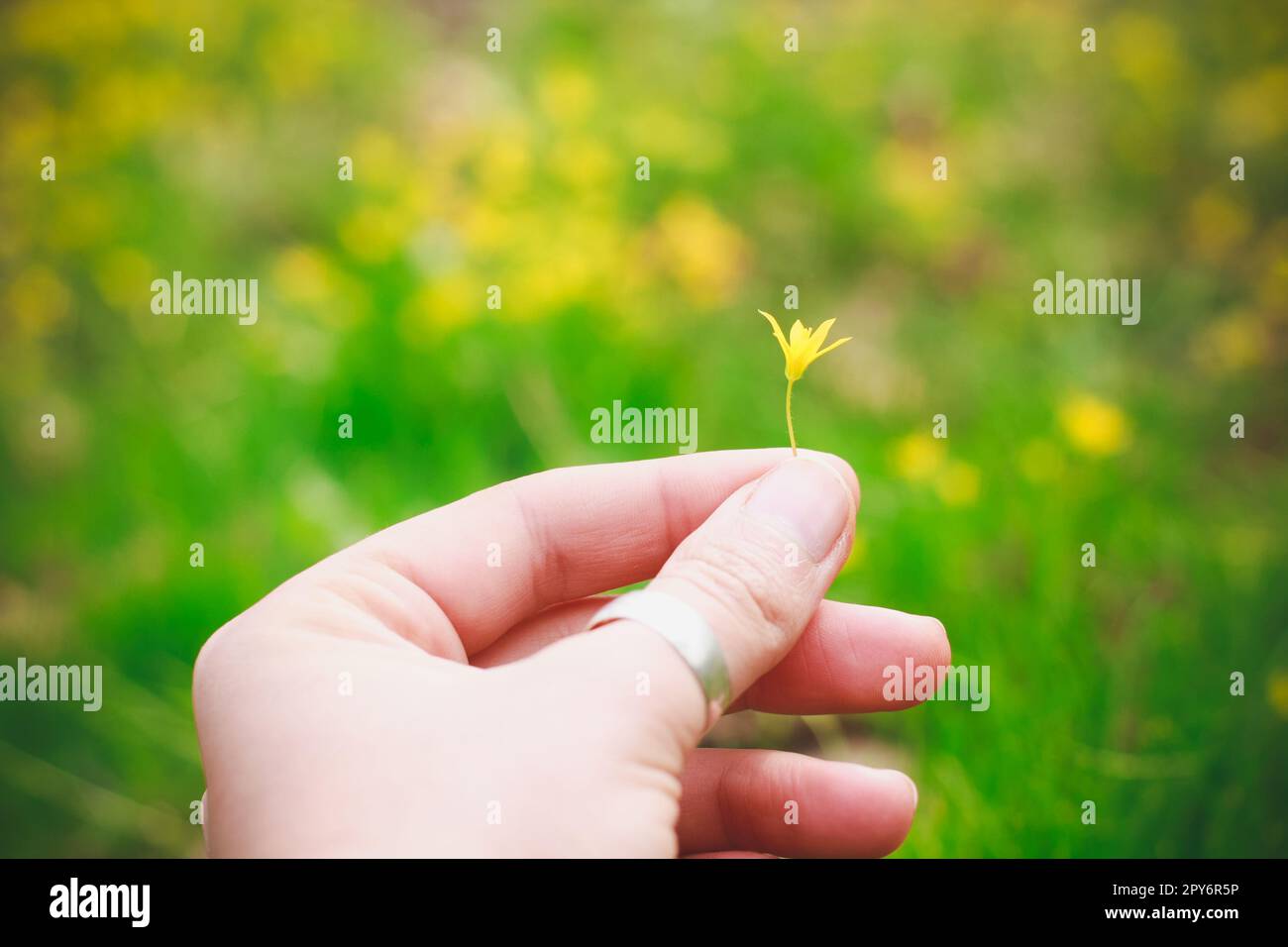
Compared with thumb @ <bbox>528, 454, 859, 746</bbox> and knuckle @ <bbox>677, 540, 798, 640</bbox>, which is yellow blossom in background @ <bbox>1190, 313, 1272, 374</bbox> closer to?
thumb @ <bbox>528, 454, 859, 746</bbox>

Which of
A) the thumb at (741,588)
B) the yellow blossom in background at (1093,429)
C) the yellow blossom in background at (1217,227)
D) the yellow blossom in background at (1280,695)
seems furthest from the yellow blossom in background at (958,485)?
the yellow blossom in background at (1217,227)

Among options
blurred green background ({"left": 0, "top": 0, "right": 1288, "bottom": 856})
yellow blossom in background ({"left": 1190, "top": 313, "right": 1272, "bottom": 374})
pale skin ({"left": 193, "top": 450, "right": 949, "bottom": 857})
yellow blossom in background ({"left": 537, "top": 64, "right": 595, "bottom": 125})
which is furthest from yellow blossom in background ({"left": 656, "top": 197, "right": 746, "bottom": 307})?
pale skin ({"left": 193, "top": 450, "right": 949, "bottom": 857})

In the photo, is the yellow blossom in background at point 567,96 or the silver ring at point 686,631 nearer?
the silver ring at point 686,631

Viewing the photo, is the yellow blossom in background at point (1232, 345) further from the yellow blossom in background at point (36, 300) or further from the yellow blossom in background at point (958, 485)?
the yellow blossom in background at point (36, 300)

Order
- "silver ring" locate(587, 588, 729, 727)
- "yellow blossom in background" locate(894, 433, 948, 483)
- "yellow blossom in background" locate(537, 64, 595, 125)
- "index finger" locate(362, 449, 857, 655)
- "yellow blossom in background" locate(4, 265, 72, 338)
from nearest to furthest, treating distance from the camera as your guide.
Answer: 1. "silver ring" locate(587, 588, 729, 727)
2. "index finger" locate(362, 449, 857, 655)
3. "yellow blossom in background" locate(894, 433, 948, 483)
4. "yellow blossom in background" locate(4, 265, 72, 338)
5. "yellow blossom in background" locate(537, 64, 595, 125)

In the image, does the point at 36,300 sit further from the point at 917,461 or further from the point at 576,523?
the point at 917,461
